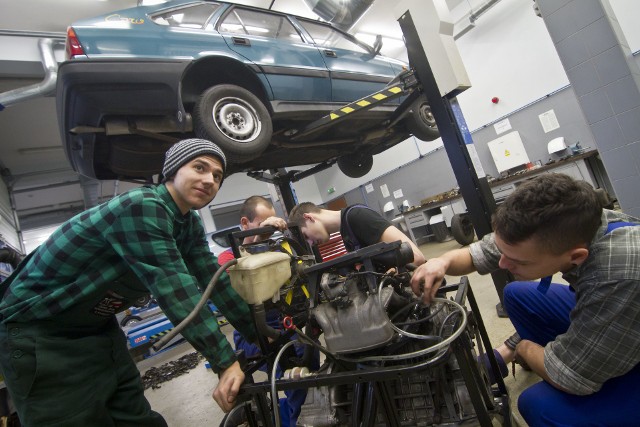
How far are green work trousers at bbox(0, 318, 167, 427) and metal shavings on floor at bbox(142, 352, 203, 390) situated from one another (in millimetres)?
2085

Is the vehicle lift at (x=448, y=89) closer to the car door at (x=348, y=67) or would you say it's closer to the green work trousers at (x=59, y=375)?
the car door at (x=348, y=67)

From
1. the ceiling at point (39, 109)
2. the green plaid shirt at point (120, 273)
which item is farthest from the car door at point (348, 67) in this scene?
the green plaid shirt at point (120, 273)

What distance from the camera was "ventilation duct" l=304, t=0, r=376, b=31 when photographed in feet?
11.7

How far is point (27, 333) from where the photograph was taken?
1.07m

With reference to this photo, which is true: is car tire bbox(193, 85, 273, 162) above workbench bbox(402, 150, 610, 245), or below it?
above

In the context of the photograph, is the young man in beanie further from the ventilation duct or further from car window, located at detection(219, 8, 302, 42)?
the ventilation duct

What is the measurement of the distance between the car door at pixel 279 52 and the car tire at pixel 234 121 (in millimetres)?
316

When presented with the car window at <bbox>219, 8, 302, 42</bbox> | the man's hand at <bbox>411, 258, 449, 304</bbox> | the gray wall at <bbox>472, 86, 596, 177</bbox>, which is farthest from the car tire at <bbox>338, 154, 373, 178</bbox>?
the gray wall at <bbox>472, 86, 596, 177</bbox>

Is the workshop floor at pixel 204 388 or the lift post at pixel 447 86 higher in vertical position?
the lift post at pixel 447 86

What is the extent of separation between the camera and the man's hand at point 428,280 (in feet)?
3.19

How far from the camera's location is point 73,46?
1808 millimetres

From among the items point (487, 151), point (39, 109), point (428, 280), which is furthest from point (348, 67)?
point (39, 109)

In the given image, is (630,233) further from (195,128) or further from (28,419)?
(195,128)

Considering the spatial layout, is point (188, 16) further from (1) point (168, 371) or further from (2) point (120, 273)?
(1) point (168, 371)
